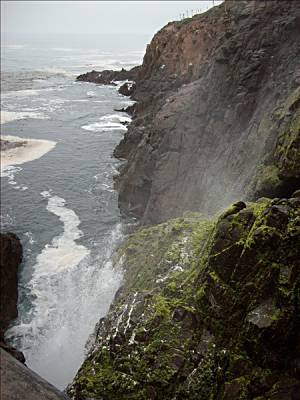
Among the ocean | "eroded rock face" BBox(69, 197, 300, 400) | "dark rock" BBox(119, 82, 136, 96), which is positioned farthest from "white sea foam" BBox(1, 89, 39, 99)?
"eroded rock face" BBox(69, 197, 300, 400)

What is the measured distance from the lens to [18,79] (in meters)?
99.3

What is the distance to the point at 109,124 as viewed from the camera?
5566 cm

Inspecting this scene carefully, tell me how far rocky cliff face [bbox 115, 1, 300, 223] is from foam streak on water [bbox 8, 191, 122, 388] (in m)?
5.20

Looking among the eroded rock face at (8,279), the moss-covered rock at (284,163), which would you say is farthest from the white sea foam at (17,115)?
the moss-covered rock at (284,163)

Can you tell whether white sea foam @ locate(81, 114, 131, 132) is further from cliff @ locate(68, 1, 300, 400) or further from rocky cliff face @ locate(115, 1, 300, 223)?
cliff @ locate(68, 1, 300, 400)

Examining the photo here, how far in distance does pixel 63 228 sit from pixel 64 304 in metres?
8.94

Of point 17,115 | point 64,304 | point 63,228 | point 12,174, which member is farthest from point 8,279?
point 17,115

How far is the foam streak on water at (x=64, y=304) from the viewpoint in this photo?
1659 cm

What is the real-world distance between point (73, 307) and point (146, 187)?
1114 cm

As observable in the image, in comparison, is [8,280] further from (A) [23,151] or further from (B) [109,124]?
(B) [109,124]

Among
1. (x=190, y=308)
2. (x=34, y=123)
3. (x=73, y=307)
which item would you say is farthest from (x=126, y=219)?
(x=34, y=123)

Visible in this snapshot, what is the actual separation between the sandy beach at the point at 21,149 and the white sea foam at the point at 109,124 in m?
7.80

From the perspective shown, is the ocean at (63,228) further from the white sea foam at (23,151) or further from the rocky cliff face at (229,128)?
the rocky cliff face at (229,128)

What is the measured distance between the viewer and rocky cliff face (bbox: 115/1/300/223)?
57.2 ft
